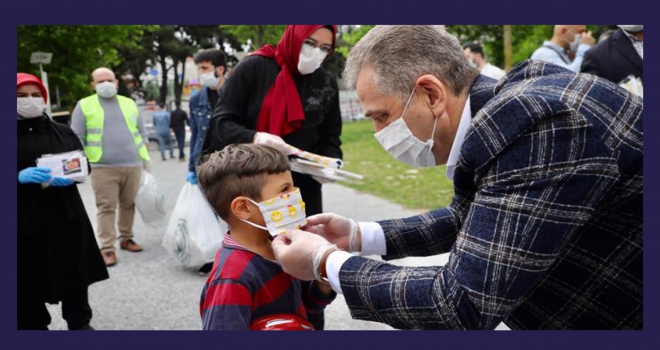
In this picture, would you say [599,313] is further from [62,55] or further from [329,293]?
[62,55]

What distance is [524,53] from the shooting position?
17906 millimetres

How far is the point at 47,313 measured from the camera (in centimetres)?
375

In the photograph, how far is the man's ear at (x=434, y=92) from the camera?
168 centimetres

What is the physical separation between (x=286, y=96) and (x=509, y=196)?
202 centimetres

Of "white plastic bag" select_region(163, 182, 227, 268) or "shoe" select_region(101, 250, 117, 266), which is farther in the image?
"shoe" select_region(101, 250, 117, 266)

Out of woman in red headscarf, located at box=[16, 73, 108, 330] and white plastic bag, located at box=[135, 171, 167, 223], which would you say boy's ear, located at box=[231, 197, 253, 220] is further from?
white plastic bag, located at box=[135, 171, 167, 223]

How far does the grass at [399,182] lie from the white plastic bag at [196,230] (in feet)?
6.92

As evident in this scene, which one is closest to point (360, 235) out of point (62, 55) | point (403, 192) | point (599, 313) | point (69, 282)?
point (599, 313)

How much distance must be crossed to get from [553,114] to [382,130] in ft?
2.14

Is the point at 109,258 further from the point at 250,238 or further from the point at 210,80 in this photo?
the point at 250,238

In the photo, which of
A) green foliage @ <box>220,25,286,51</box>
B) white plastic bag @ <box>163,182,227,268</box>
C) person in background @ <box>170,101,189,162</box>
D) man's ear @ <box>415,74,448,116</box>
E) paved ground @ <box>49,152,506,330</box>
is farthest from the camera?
green foliage @ <box>220,25,286,51</box>

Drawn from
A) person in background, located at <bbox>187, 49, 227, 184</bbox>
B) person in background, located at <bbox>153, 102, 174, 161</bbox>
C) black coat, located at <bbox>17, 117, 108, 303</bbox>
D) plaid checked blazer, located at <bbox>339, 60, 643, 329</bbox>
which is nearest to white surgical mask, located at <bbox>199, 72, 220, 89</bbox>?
person in background, located at <bbox>187, 49, 227, 184</bbox>

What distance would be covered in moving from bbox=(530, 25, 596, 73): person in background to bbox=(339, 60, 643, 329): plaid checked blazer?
4.36 meters

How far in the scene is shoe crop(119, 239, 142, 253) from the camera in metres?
5.93
